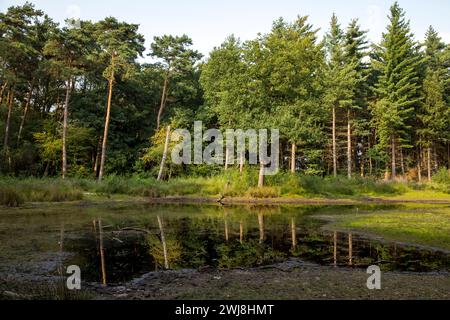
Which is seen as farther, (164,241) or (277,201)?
(277,201)

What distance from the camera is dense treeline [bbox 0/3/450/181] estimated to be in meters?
31.2

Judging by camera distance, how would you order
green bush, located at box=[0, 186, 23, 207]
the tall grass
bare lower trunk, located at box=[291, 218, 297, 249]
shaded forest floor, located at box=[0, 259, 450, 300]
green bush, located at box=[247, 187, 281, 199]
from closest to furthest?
shaded forest floor, located at box=[0, 259, 450, 300], bare lower trunk, located at box=[291, 218, 297, 249], green bush, located at box=[0, 186, 23, 207], the tall grass, green bush, located at box=[247, 187, 281, 199]

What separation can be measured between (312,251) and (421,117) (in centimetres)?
4128

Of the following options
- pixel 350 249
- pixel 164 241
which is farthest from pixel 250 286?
pixel 164 241

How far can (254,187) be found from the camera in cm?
2866

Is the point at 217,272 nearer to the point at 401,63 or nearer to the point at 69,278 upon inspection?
the point at 69,278

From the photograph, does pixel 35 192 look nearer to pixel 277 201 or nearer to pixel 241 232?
pixel 241 232

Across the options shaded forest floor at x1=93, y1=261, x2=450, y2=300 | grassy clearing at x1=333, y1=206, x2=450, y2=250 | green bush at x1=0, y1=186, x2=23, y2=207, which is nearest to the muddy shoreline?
green bush at x1=0, y1=186, x2=23, y2=207

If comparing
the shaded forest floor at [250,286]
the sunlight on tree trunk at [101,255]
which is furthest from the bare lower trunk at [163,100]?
the shaded forest floor at [250,286]

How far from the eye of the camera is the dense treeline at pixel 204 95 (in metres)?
31.2

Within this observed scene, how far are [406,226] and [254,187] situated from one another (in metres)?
14.8

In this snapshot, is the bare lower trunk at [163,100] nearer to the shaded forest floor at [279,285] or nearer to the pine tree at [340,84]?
Result: the pine tree at [340,84]

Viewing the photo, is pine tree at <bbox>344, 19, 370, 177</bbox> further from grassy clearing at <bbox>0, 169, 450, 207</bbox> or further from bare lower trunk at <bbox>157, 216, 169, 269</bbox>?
bare lower trunk at <bbox>157, 216, 169, 269</bbox>

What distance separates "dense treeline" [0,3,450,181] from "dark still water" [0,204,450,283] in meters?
15.4
